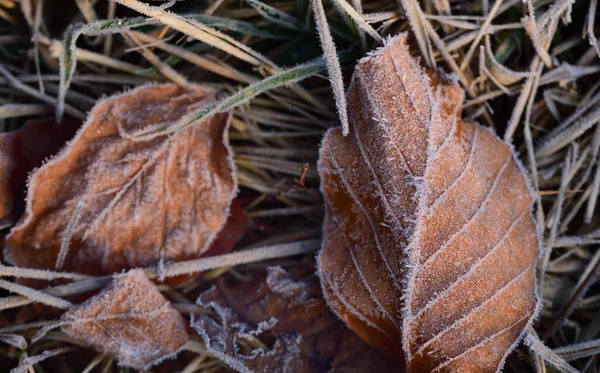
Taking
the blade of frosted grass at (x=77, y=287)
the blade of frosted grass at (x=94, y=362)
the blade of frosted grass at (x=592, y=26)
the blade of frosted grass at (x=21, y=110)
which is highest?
the blade of frosted grass at (x=592, y=26)

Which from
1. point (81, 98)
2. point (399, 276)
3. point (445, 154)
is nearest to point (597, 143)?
point (445, 154)

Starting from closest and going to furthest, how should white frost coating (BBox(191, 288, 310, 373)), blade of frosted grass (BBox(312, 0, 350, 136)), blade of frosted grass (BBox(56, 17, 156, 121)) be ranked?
blade of frosted grass (BBox(312, 0, 350, 136)) → blade of frosted grass (BBox(56, 17, 156, 121)) → white frost coating (BBox(191, 288, 310, 373))

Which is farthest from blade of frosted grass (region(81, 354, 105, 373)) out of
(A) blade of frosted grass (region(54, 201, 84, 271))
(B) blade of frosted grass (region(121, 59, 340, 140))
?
(B) blade of frosted grass (region(121, 59, 340, 140))

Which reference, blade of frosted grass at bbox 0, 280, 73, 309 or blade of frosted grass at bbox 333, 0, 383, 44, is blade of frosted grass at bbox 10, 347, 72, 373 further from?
blade of frosted grass at bbox 333, 0, 383, 44

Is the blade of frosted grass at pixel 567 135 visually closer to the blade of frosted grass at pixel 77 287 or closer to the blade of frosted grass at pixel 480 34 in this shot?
the blade of frosted grass at pixel 480 34

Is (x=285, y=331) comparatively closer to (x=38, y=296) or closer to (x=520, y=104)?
(x=38, y=296)

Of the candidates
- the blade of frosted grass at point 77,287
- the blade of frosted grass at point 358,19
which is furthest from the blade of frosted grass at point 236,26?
the blade of frosted grass at point 77,287
